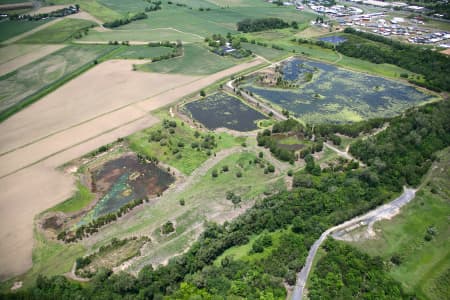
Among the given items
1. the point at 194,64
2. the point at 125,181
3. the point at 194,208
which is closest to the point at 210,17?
the point at 194,64

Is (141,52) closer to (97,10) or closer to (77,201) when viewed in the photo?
(97,10)

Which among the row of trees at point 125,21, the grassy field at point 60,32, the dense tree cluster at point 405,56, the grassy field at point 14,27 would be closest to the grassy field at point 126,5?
the row of trees at point 125,21

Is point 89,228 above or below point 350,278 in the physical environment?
below

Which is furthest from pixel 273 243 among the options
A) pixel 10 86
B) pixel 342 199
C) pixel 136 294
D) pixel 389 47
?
pixel 389 47

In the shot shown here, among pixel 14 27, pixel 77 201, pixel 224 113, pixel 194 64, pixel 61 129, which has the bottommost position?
pixel 77 201

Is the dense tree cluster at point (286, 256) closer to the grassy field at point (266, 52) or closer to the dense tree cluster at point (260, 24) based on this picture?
the grassy field at point (266, 52)

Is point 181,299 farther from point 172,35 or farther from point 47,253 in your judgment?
point 172,35

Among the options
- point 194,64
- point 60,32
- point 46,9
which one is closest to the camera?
point 194,64
